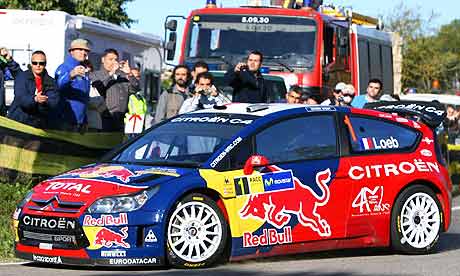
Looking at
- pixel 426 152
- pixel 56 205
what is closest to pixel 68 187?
pixel 56 205

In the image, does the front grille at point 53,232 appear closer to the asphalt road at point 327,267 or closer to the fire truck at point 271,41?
the asphalt road at point 327,267

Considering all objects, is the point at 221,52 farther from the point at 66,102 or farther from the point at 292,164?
the point at 292,164

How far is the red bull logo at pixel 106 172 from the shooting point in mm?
10384

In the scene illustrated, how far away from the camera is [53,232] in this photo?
10.1 meters

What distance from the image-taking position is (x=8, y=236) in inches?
462

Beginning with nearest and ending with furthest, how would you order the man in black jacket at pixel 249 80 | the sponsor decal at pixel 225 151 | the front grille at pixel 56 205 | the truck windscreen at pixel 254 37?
the front grille at pixel 56 205
the sponsor decal at pixel 225 151
the man in black jacket at pixel 249 80
the truck windscreen at pixel 254 37

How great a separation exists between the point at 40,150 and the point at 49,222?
12.4 ft

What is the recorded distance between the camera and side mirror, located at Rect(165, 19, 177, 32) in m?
22.6

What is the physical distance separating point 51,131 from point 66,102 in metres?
0.64

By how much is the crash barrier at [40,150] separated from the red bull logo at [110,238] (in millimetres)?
3741

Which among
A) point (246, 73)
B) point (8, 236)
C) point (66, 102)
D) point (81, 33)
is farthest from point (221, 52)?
point (8, 236)

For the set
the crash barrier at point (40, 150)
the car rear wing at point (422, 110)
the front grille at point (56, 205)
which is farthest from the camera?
the crash barrier at point (40, 150)

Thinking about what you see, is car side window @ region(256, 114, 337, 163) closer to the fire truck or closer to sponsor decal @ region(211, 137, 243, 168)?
sponsor decal @ region(211, 137, 243, 168)

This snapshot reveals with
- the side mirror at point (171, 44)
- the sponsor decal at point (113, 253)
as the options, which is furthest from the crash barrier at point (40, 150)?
the side mirror at point (171, 44)
